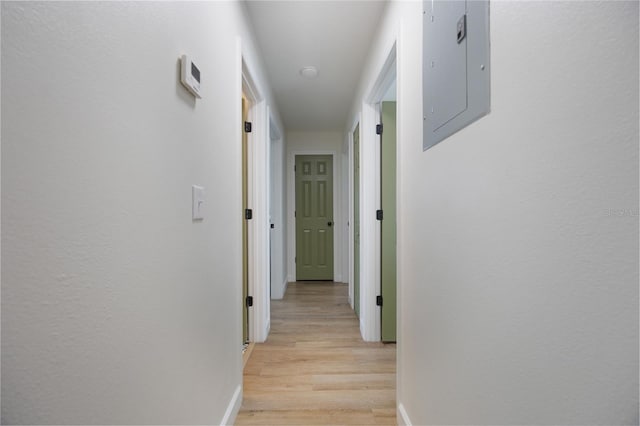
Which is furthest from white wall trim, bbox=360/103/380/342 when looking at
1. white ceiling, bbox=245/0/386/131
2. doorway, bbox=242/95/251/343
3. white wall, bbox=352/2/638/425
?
white wall, bbox=352/2/638/425

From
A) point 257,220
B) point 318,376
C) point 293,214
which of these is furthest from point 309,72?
point 293,214

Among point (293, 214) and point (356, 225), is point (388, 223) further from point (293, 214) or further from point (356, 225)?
point (293, 214)

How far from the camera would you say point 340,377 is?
207 centimetres

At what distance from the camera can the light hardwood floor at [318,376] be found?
66.8 inches

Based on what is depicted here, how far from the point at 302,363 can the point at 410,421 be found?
1.00m

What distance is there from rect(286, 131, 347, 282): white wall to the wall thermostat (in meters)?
3.82

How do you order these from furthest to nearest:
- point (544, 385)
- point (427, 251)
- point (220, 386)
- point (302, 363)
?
point (302, 363)
point (220, 386)
point (427, 251)
point (544, 385)

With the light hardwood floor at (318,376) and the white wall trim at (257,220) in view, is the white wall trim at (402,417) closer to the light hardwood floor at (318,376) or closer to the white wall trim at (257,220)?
the light hardwood floor at (318,376)

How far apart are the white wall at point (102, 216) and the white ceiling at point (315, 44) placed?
1.02 metres

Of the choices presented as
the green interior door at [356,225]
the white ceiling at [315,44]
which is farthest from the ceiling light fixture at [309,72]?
the green interior door at [356,225]

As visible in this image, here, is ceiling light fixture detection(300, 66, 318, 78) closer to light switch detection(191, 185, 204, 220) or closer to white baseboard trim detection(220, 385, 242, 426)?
light switch detection(191, 185, 204, 220)

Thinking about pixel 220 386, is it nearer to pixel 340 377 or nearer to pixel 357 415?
pixel 357 415

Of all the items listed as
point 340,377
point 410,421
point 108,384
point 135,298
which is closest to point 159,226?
point 135,298

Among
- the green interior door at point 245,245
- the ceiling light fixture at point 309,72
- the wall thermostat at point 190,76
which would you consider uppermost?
the ceiling light fixture at point 309,72
